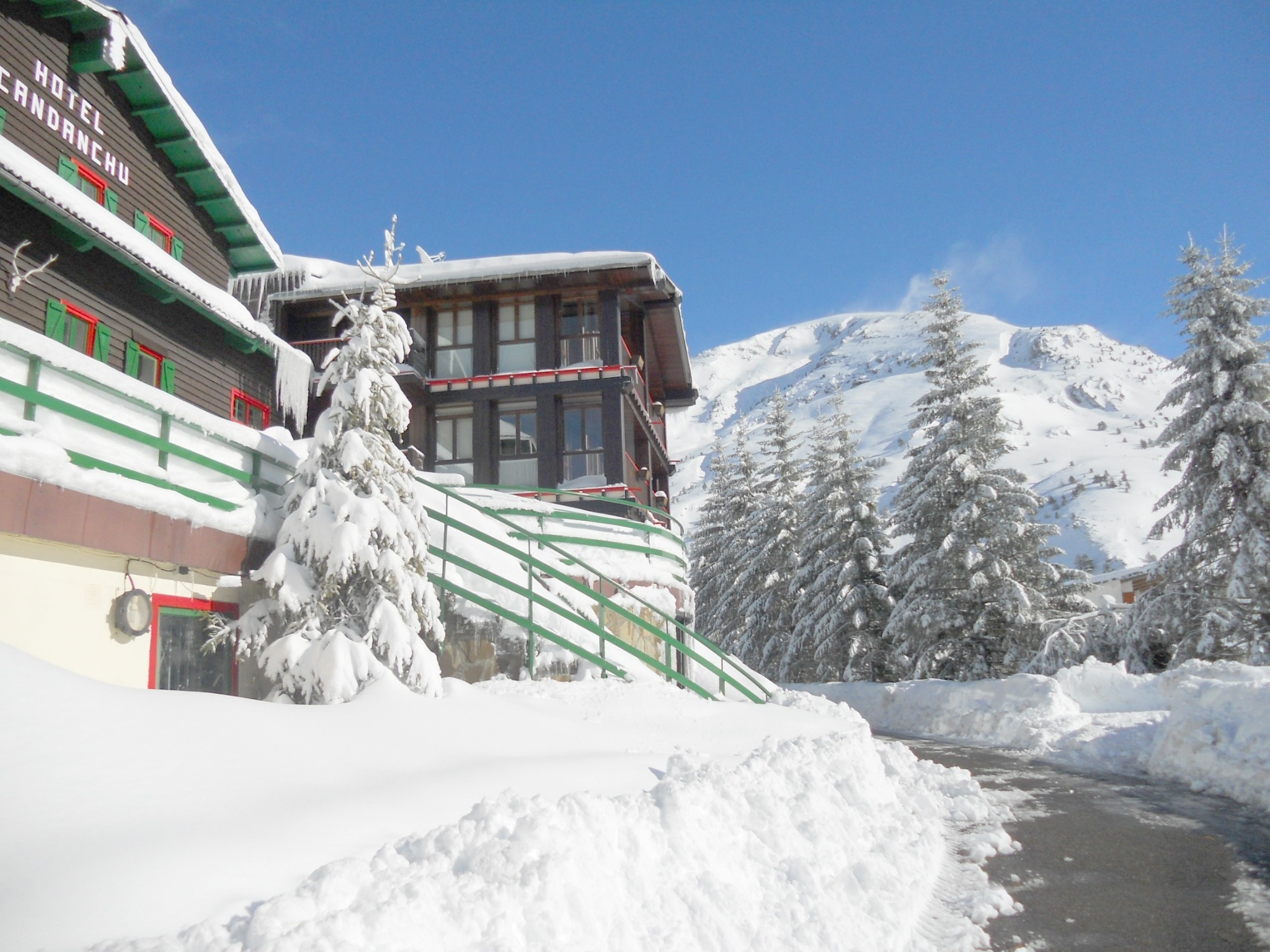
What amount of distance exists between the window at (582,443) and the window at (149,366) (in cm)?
1039

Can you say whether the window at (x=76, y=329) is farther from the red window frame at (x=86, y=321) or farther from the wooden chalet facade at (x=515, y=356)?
the wooden chalet facade at (x=515, y=356)

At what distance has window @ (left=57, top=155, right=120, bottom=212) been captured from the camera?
46.1 ft

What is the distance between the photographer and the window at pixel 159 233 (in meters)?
15.9

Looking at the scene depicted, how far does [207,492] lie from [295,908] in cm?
649

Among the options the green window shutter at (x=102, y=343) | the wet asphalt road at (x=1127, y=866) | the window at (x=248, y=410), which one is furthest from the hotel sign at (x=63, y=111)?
the wet asphalt road at (x=1127, y=866)

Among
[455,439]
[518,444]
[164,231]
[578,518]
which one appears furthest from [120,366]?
[518,444]

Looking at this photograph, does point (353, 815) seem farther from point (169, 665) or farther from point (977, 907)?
point (169, 665)

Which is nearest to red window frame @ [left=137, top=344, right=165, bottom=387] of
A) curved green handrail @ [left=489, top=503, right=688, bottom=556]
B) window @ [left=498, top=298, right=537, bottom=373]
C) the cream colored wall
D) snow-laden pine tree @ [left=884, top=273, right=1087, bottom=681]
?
curved green handrail @ [left=489, top=503, right=688, bottom=556]

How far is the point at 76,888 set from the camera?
317 cm

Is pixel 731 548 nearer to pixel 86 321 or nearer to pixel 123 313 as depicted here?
pixel 123 313

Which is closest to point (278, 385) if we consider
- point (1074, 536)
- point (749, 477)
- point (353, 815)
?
point (353, 815)

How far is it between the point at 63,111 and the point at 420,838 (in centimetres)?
1511

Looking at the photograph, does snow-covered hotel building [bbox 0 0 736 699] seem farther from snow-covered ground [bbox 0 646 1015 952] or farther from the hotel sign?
snow-covered ground [bbox 0 646 1015 952]

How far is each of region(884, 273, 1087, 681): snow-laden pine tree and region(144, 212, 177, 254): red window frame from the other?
19.6 metres
